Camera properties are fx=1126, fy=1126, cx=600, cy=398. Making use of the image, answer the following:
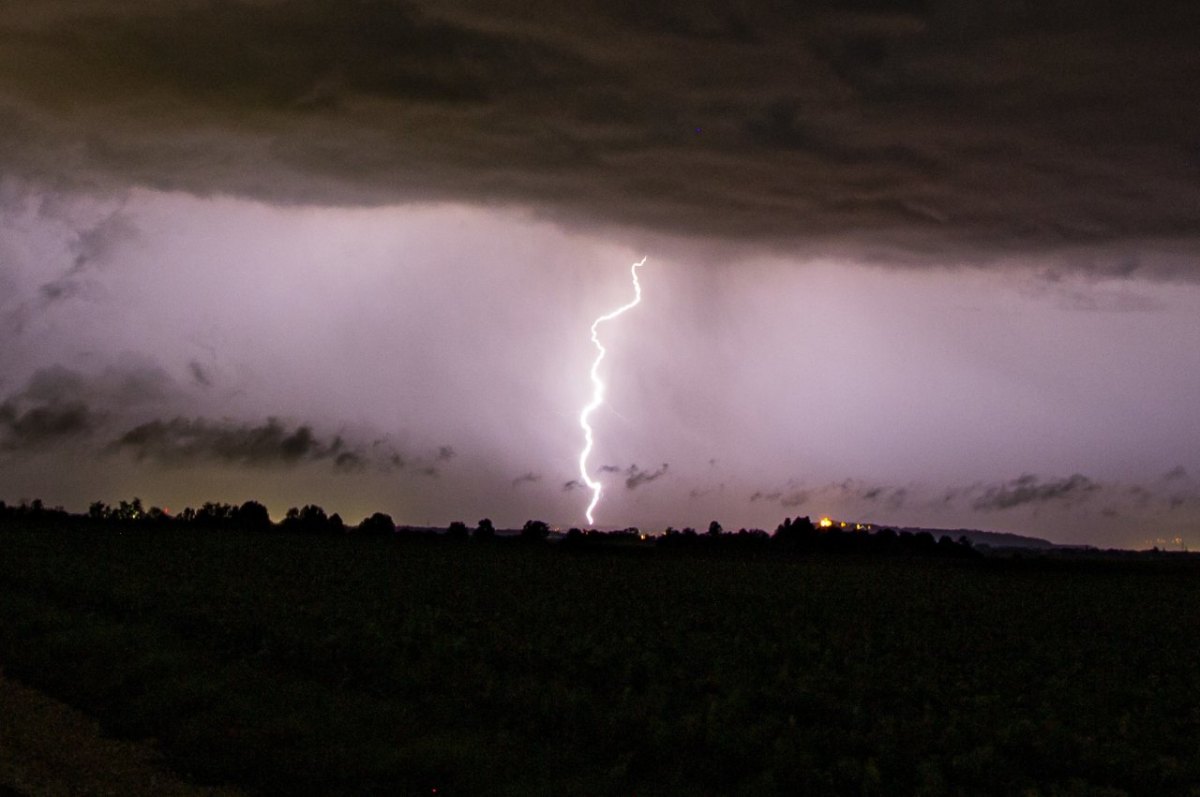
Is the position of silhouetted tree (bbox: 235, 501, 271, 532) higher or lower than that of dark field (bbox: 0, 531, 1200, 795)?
higher

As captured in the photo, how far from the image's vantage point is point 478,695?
66.8ft

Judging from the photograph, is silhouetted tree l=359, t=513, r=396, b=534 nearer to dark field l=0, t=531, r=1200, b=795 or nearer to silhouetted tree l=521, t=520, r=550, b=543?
silhouetted tree l=521, t=520, r=550, b=543

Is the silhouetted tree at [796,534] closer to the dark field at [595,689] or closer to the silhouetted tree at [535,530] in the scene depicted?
the silhouetted tree at [535,530]

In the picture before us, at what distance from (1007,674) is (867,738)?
11546 millimetres

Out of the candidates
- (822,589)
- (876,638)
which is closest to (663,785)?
(876,638)

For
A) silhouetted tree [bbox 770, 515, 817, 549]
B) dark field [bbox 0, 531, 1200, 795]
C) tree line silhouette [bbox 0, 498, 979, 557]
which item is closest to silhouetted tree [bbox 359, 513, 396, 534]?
tree line silhouette [bbox 0, 498, 979, 557]

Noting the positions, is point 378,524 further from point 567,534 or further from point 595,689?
point 595,689

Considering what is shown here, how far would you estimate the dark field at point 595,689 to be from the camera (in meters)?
15.8

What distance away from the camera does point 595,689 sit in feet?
73.5

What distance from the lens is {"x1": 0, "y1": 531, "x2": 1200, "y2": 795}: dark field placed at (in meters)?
15.8

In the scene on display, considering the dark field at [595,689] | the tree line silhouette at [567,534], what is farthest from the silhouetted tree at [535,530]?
the dark field at [595,689]

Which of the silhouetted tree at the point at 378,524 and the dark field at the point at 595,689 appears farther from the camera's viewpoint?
the silhouetted tree at the point at 378,524

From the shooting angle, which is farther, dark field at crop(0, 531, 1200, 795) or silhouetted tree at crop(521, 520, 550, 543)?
silhouetted tree at crop(521, 520, 550, 543)

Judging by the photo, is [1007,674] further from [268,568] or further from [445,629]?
[268,568]
